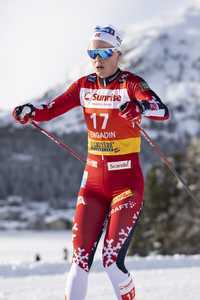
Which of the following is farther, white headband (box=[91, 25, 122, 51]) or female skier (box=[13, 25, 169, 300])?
white headband (box=[91, 25, 122, 51])

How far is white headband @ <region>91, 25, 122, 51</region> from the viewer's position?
19.5 feet

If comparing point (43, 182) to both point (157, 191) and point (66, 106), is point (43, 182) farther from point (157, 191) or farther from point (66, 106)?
point (66, 106)

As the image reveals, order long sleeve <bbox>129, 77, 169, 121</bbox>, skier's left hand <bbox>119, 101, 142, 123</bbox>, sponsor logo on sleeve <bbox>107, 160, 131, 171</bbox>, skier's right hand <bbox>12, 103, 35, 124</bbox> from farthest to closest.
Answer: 1. skier's right hand <bbox>12, 103, 35, 124</bbox>
2. sponsor logo on sleeve <bbox>107, 160, 131, 171</bbox>
3. long sleeve <bbox>129, 77, 169, 121</bbox>
4. skier's left hand <bbox>119, 101, 142, 123</bbox>

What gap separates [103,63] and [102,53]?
9 cm

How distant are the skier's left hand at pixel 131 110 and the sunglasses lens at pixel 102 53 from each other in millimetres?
491

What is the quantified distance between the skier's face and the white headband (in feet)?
0.12

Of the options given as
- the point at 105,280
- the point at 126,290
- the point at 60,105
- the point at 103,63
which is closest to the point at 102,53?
the point at 103,63

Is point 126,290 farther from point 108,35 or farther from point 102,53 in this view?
point 108,35

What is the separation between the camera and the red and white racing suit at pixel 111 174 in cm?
577

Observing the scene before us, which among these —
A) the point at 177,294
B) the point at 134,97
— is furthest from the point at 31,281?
the point at 134,97

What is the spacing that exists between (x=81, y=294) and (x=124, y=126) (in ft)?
4.43

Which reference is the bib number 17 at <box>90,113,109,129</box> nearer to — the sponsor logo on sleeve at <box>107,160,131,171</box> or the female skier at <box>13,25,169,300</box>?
the female skier at <box>13,25,169,300</box>

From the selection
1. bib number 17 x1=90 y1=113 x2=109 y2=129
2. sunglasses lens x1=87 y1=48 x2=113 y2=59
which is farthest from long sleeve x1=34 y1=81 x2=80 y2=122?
sunglasses lens x1=87 y1=48 x2=113 y2=59

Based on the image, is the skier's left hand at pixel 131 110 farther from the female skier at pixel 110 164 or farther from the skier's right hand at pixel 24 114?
the skier's right hand at pixel 24 114
